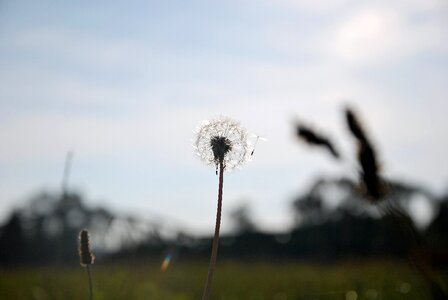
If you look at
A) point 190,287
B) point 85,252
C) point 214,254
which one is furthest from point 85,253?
point 190,287

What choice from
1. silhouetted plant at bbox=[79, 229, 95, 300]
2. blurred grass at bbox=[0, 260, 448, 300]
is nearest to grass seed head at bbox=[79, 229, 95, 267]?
silhouetted plant at bbox=[79, 229, 95, 300]

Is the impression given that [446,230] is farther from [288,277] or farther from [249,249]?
[249,249]

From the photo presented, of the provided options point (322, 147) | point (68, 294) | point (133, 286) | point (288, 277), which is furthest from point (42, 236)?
point (322, 147)

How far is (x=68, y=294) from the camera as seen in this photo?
17.3ft

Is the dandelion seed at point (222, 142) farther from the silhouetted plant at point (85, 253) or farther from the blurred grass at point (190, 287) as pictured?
the blurred grass at point (190, 287)

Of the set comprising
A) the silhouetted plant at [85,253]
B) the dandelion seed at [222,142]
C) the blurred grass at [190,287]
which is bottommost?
the blurred grass at [190,287]

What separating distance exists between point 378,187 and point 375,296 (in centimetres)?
383

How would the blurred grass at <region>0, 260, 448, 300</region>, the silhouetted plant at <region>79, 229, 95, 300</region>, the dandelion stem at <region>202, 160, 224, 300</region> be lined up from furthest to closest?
the blurred grass at <region>0, 260, 448, 300</region>
the silhouetted plant at <region>79, 229, 95, 300</region>
the dandelion stem at <region>202, 160, 224, 300</region>

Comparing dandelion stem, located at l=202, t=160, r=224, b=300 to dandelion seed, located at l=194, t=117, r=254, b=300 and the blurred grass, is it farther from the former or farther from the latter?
the blurred grass

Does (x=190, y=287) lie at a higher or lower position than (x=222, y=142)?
lower

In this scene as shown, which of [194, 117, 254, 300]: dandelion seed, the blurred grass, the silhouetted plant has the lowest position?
the blurred grass

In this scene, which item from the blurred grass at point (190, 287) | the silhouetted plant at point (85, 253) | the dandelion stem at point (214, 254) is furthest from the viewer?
the blurred grass at point (190, 287)

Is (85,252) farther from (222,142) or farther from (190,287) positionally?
(190,287)

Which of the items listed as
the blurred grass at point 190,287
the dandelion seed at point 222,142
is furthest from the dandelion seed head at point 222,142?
the blurred grass at point 190,287
